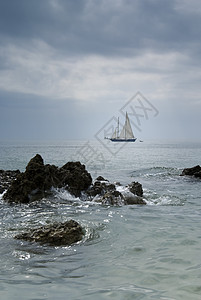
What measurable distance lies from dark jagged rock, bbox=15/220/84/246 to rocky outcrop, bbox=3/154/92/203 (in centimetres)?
539

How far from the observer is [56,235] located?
6.55 m

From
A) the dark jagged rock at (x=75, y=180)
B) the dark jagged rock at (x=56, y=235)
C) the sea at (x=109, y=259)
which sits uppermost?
the dark jagged rock at (x=75, y=180)

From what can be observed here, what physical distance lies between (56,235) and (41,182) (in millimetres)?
6499

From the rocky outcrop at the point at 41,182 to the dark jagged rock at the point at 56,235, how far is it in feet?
17.7

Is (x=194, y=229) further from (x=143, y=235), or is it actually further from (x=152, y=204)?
(x=152, y=204)

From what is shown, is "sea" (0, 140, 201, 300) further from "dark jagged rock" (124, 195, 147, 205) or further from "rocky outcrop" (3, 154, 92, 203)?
"rocky outcrop" (3, 154, 92, 203)

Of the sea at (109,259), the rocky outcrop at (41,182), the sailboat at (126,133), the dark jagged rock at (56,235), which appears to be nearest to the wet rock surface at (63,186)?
the rocky outcrop at (41,182)

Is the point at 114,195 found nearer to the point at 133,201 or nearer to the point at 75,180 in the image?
the point at 133,201

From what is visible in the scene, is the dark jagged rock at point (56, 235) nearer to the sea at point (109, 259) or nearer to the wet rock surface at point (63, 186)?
→ the sea at point (109, 259)

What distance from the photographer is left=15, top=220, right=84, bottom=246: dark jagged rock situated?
21.2 feet

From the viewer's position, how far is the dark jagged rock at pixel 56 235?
255 inches

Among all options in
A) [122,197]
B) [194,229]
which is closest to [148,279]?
[194,229]

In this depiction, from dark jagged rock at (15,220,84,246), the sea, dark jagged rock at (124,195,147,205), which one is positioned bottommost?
dark jagged rock at (124,195,147,205)

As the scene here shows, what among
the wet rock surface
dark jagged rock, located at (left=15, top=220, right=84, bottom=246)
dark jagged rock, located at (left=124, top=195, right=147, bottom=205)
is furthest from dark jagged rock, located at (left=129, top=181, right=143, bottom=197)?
dark jagged rock, located at (left=15, top=220, right=84, bottom=246)
